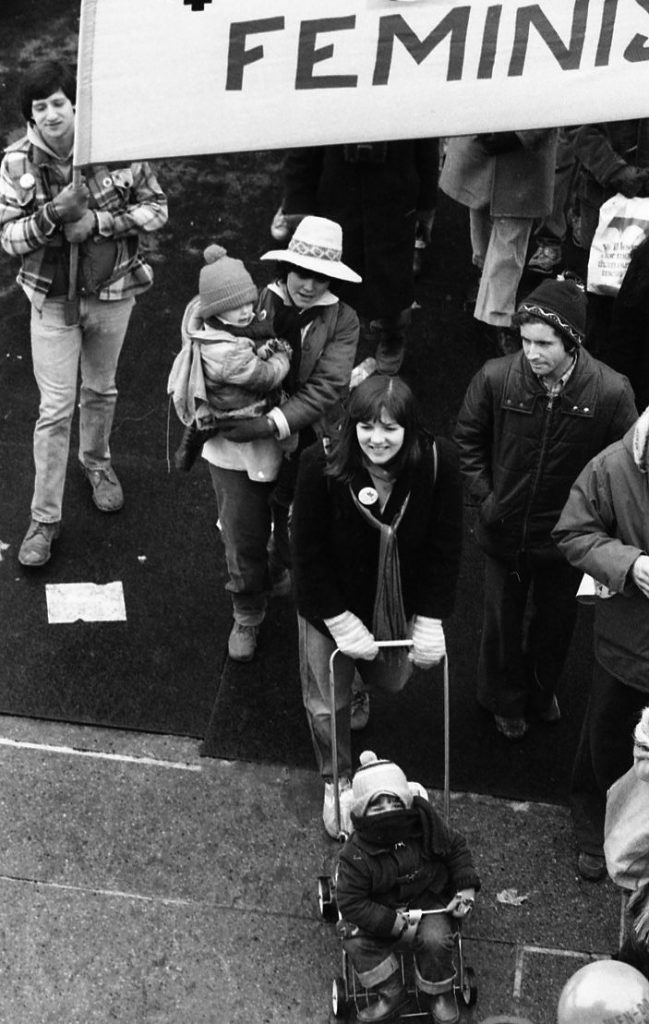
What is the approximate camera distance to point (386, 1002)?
5453mm

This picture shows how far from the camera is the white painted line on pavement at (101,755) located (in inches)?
257

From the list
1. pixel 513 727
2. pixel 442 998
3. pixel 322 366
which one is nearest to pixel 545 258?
pixel 322 366

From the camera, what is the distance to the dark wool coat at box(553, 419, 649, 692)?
539 cm

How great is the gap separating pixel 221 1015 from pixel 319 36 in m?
3.27

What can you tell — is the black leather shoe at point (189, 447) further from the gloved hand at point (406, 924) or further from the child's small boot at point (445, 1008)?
the child's small boot at point (445, 1008)

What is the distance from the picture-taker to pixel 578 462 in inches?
233

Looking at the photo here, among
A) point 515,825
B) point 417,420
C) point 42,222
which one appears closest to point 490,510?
point 417,420

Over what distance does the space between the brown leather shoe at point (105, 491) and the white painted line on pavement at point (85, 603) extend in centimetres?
52

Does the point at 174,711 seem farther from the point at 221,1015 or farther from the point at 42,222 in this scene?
the point at 42,222

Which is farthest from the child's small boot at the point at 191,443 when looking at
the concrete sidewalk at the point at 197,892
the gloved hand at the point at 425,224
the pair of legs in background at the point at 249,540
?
the gloved hand at the point at 425,224

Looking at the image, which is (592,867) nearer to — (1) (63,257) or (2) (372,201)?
(1) (63,257)

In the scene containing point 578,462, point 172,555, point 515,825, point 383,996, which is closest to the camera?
point 383,996

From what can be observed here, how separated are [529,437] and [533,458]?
8 centimetres

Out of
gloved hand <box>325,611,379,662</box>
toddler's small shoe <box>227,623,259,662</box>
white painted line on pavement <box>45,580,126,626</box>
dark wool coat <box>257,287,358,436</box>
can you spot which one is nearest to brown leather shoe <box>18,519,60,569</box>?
white painted line on pavement <box>45,580,126,626</box>
